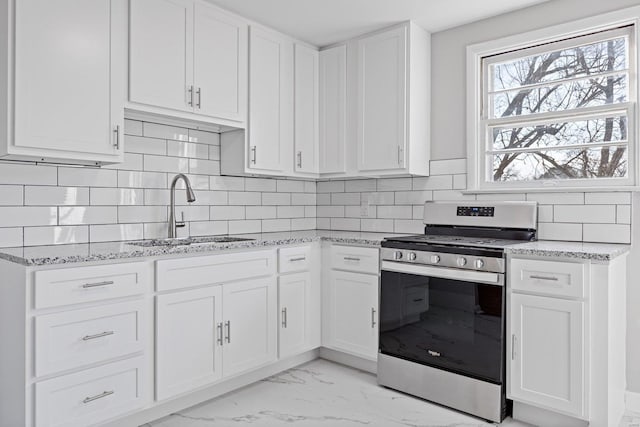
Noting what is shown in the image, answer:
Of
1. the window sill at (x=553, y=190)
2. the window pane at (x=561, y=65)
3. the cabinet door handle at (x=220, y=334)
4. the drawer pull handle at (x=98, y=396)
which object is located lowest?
the drawer pull handle at (x=98, y=396)

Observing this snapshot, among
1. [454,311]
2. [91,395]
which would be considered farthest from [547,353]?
[91,395]

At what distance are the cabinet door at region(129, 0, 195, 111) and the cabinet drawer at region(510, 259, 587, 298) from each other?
6.75ft

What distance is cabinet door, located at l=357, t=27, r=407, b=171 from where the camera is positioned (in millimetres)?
3133

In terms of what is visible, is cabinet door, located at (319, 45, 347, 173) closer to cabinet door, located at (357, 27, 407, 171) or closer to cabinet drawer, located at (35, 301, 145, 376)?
cabinet door, located at (357, 27, 407, 171)

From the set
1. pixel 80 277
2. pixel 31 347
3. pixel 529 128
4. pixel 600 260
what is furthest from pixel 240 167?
pixel 600 260

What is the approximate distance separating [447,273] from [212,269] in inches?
51.1

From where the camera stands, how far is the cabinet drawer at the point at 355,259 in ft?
9.55

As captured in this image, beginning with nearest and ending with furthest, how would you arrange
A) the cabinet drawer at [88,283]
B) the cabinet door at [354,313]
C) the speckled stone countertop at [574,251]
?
1. the cabinet drawer at [88,283]
2. the speckled stone countertop at [574,251]
3. the cabinet door at [354,313]

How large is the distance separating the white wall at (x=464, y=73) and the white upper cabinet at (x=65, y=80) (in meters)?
2.10

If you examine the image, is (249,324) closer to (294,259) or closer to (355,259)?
(294,259)

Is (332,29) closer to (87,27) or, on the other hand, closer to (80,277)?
(87,27)

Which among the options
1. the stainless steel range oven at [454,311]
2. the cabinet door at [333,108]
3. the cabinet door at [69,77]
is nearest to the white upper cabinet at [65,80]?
the cabinet door at [69,77]

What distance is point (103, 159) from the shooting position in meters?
2.34

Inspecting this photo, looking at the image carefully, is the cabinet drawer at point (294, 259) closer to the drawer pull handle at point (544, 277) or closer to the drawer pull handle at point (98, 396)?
the drawer pull handle at point (98, 396)
